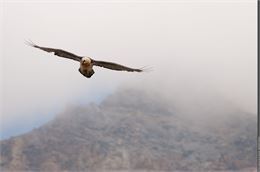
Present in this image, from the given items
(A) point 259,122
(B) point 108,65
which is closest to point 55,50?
(B) point 108,65

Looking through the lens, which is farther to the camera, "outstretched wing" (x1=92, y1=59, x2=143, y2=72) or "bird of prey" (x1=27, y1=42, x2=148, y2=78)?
"outstretched wing" (x1=92, y1=59, x2=143, y2=72)

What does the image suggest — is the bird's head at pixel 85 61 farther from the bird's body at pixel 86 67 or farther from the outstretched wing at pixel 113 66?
the outstretched wing at pixel 113 66

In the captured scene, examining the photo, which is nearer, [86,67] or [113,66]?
[86,67]

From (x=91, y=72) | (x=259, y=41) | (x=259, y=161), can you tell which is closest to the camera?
(x=91, y=72)

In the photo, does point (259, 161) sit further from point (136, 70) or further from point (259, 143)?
point (136, 70)

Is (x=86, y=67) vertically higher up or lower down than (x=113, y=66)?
lower down

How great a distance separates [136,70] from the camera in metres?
14.3

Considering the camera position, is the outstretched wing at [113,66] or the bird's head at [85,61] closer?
the bird's head at [85,61]

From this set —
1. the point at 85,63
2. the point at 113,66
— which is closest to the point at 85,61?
the point at 85,63

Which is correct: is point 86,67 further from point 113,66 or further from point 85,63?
point 113,66

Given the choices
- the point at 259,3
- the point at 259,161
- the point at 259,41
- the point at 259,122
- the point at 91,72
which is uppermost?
the point at 259,3

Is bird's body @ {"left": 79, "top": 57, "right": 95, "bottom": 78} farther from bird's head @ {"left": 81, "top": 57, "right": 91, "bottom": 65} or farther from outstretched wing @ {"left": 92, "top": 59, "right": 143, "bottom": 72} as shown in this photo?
outstretched wing @ {"left": 92, "top": 59, "right": 143, "bottom": 72}

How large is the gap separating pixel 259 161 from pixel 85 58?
5584 millimetres

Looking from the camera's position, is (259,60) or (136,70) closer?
(136,70)
